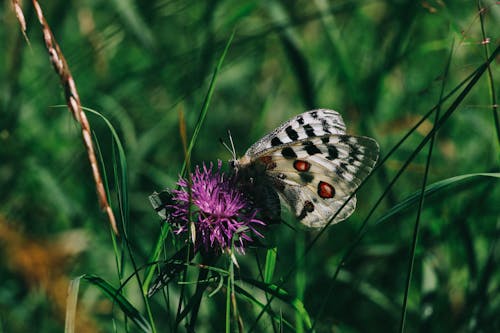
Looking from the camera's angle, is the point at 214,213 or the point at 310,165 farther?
the point at 310,165

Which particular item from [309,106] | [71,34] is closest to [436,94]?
[309,106]

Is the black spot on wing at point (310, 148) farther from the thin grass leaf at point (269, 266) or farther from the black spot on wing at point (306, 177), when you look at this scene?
the thin grass leaf at point (269, 266)

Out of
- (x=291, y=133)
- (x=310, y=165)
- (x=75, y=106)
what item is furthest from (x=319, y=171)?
(x=75, y=106)

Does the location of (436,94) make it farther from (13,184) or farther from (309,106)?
(13,184)

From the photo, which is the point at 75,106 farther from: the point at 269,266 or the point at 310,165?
the point at 310,165

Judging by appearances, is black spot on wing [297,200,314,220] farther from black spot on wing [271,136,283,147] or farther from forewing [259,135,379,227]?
black spot on wing [271,136,283,147]

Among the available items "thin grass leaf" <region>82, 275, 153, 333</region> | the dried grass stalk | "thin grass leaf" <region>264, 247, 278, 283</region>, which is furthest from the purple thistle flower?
the dried grass stalk

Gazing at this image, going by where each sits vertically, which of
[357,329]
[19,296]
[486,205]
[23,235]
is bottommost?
[357,329]
